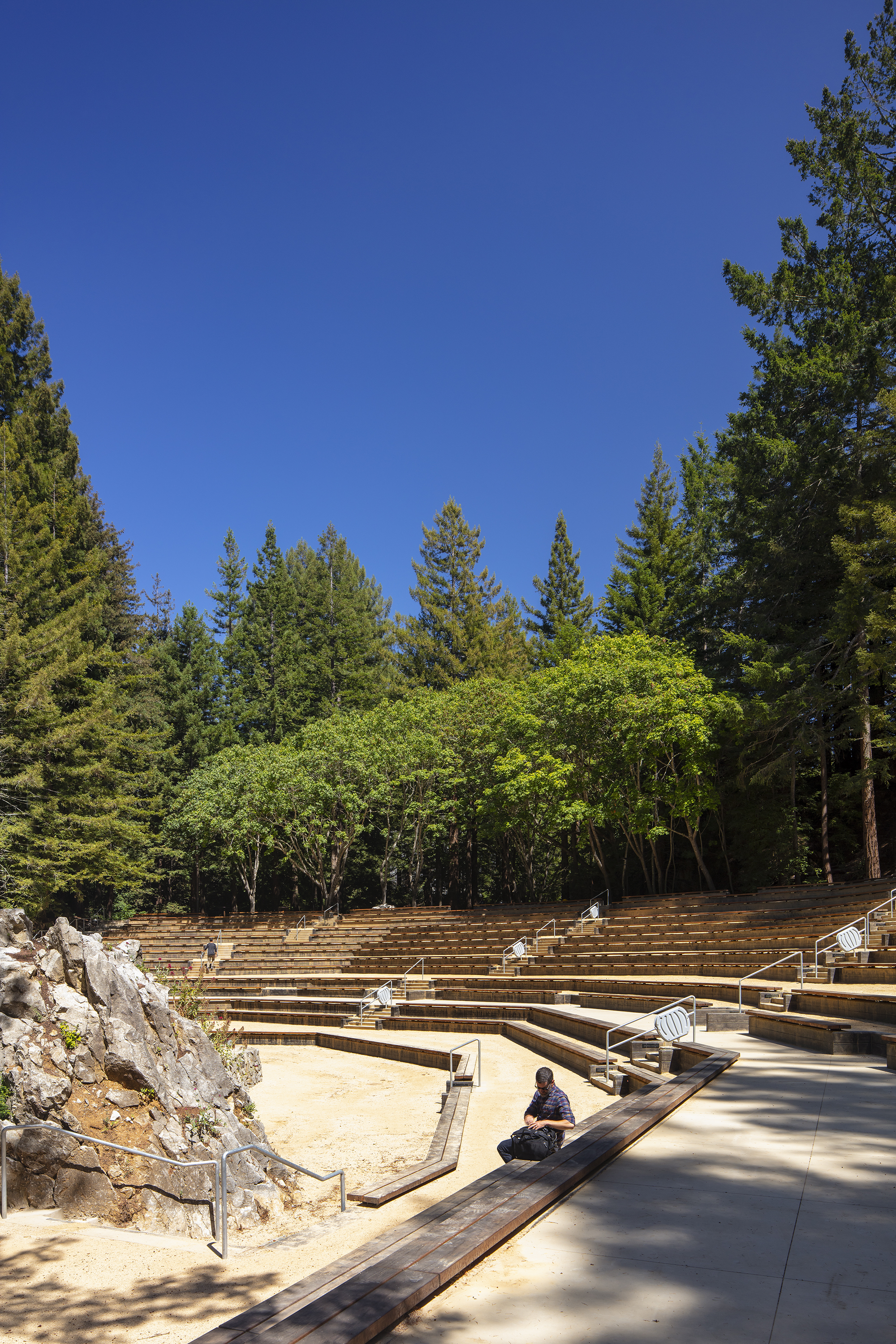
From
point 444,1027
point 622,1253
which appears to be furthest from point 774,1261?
point 444,1027

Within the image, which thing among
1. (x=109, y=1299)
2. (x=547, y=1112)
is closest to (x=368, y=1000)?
(x=547, y=1112)

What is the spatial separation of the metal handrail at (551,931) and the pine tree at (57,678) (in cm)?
1669

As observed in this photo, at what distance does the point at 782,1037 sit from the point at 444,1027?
34.6ft

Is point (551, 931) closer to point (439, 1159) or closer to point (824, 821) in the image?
point (824, 821)

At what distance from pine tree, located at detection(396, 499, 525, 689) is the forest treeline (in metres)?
0.49

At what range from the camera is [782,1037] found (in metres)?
11.9

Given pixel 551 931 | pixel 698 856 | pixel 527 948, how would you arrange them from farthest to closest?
pixel 698 856, pixel 551 931, pixel 527 948

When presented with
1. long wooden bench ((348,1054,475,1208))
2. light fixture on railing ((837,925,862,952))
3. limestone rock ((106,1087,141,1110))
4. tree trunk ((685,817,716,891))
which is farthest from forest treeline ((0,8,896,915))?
limestone rock ((106,1087,141,1110))

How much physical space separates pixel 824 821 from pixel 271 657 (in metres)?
37.6

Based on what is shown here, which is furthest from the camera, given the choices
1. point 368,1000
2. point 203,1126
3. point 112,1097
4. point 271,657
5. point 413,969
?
point 271,657

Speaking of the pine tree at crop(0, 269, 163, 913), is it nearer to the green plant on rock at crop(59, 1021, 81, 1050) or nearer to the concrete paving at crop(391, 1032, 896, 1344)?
the green plant on rock at crop(59, 1021, 81, 1050)

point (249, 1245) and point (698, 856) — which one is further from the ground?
point (698, 856)

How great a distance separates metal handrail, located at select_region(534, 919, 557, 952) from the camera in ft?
91.0

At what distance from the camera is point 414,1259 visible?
4074mm
